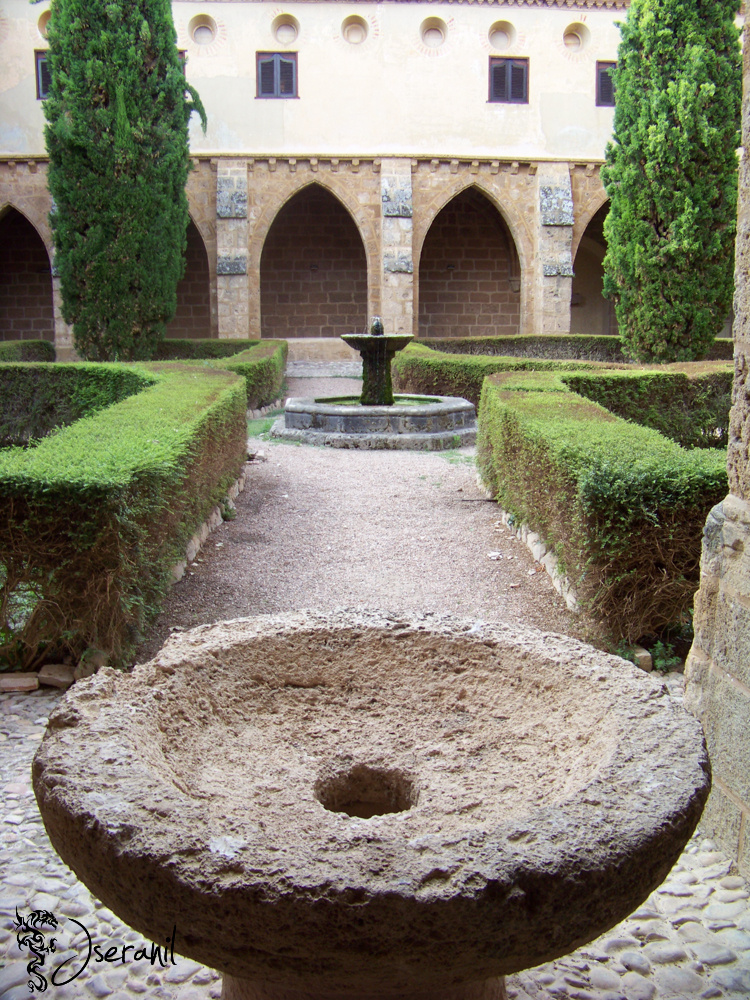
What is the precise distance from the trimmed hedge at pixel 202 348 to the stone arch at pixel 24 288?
4838 mm

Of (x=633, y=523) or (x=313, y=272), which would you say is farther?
(x=313, y=272)

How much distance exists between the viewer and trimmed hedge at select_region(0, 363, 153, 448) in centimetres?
948

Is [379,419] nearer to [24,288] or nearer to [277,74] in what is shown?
[277,74]

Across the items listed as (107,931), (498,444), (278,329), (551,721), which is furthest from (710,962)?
(278,329)

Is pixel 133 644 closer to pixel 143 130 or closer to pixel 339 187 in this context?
pixel 143 130

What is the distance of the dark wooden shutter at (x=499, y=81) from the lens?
17109 mm

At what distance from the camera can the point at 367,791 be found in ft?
6.70

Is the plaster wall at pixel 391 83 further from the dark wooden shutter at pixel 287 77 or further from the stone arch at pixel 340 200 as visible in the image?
the stone arch at pixel 340 200

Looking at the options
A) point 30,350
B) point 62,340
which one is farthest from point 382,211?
point 30,350

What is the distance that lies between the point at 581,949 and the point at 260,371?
945 centimetres

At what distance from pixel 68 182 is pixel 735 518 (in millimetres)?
13465

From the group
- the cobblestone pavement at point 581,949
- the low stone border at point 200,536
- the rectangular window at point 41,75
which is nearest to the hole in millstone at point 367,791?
the cobblestone pavement at point 581,949

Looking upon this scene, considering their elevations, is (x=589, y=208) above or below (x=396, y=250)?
above

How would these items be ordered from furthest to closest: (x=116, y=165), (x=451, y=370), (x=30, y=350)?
(x=30, y=350) → (x=116, y=165) → (x=451, y=370)
